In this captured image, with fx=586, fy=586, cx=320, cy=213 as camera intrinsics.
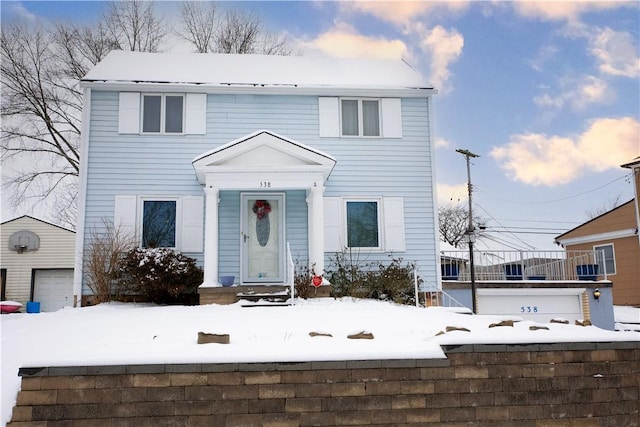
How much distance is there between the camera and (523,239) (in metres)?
35.8

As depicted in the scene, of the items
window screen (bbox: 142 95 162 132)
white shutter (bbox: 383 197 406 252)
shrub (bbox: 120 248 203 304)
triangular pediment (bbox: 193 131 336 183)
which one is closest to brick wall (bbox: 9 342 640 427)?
shrub (bbox: 120 248 203 304)

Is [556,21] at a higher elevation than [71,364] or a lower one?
higher

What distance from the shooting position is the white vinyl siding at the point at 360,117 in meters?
13.4

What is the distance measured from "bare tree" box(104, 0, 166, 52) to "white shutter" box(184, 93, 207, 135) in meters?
10.3

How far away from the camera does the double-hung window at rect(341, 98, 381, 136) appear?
13.5 m

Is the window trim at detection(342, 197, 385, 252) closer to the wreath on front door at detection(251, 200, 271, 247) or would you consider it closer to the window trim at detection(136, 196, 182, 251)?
the wreath on front door at detection(251, 200, 271, 247)

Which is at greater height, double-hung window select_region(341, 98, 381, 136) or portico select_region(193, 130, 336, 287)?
double-hung window select_region(341, 98, 381, 136)

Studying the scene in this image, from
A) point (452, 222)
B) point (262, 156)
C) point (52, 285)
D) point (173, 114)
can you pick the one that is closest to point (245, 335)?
point (262, 156)

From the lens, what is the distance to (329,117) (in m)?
13.5

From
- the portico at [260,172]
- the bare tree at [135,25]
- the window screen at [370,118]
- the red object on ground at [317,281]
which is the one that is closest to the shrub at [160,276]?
the portico at [260,172]

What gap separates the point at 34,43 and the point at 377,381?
1948cm

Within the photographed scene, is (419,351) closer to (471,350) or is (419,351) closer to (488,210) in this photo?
(471,350)

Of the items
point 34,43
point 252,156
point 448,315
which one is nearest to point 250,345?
point 448,315

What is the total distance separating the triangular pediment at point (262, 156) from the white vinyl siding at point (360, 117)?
2001mm
